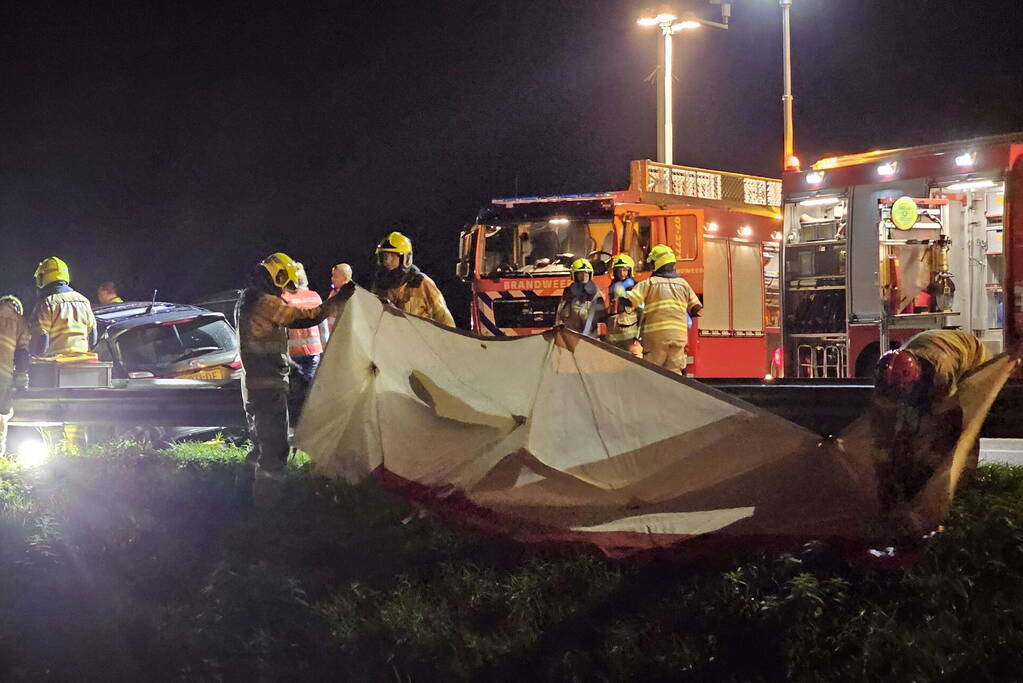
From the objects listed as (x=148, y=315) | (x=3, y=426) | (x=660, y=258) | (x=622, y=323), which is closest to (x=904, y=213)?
(x=660, y=258)

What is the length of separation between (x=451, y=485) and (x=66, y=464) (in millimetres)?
3344

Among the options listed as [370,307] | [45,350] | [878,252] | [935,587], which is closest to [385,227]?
[878,252]

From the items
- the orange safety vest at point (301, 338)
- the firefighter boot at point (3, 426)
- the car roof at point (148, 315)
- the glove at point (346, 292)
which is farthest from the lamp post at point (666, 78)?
the glove at point (346, 292)

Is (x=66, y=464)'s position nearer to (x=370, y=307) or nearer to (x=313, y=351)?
(x=313, y=351)

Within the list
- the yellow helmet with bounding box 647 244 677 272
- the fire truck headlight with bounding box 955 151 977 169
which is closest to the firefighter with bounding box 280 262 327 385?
the yellow helmet with bounding box 647 244 677 272

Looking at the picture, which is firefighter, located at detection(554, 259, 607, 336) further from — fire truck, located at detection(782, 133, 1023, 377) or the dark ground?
the dark ground

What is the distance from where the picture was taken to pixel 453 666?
4.63m

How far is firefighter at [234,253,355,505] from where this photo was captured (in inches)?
279

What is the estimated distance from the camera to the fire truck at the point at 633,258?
1406 cm

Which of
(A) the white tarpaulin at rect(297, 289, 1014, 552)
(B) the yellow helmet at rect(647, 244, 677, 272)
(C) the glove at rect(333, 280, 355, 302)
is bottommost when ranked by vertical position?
(A) the white tarpaulin at rect(297, 289, 1014, 552)

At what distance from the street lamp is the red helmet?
1586 centimetres

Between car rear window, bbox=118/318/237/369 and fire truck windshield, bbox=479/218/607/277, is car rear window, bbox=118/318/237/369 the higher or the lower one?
the lower one

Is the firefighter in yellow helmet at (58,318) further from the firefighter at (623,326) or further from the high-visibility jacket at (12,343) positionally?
the firefighter at (623,326)

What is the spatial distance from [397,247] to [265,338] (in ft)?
5.18
